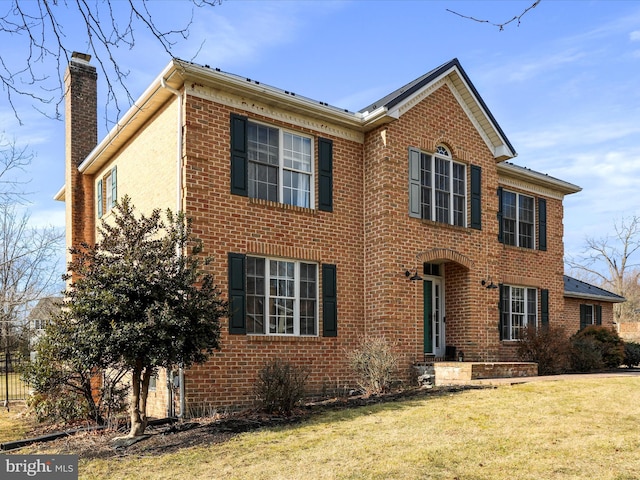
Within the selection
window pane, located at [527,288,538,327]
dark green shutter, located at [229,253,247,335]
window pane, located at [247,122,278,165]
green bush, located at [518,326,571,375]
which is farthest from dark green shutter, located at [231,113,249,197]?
window pane, located at [527,288,538,327]

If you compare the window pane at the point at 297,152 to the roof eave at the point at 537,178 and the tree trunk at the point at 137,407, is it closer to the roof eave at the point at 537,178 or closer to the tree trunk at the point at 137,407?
the tree trunk at the point at 137,407

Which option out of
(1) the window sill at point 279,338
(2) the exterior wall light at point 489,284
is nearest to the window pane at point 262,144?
(1) the window sill at point 279,338

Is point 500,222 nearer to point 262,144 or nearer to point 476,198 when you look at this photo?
point 476,198

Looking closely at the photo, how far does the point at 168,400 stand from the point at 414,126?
28.6 feet

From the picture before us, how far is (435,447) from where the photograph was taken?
8078 mm

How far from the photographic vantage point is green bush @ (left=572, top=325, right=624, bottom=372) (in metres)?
18.0

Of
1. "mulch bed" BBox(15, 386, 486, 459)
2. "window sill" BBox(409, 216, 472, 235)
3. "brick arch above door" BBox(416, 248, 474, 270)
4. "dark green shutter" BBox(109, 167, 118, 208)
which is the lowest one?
"mulch bed" BBox(15, 386, 486, 459)

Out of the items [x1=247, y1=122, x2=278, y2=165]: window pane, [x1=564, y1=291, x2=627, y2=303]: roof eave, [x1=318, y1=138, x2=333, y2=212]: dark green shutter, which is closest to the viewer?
[x1=247, y1=122, x2=278, y2=165]: window pane

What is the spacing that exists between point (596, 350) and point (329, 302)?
9678mm

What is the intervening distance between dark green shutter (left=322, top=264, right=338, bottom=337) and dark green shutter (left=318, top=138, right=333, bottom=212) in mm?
1469

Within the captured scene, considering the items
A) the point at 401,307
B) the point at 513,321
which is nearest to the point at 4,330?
the point at 401,307

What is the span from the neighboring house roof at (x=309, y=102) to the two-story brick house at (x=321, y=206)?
0.14ft

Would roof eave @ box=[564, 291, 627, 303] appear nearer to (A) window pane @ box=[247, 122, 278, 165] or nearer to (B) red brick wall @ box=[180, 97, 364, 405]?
(B) red brick wall @ box=[180, 97, 364, 405]

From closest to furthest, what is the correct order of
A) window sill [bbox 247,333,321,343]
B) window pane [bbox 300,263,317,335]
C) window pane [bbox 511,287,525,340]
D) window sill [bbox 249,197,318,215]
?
window sill [bbox 247,333,321,343], window sill [bbox 249,197,318,215], window pane [bbox 300,263,317,335], window pane [bbox 511,287,525,340]
